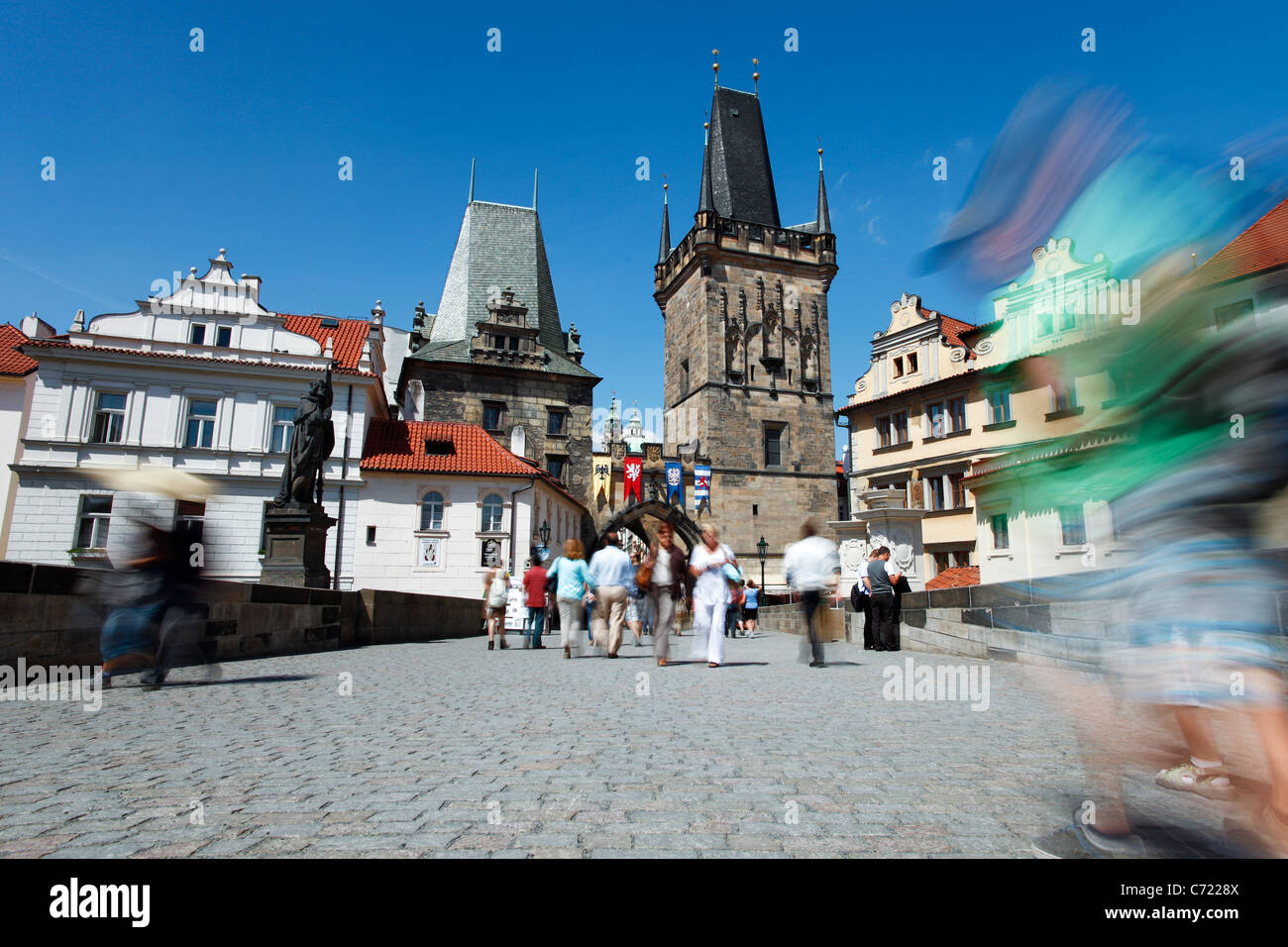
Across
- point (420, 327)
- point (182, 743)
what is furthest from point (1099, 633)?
point (420, 327)

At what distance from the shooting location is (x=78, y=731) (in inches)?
162

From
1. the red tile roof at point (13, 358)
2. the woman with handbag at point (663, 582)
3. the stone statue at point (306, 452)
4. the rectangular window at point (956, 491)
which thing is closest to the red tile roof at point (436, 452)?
the red tile roof at point (13, 358)

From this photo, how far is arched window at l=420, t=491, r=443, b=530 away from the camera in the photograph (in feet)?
83.8

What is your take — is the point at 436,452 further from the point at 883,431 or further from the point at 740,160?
the point at 740,160

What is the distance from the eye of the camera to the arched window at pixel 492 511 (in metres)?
26.0

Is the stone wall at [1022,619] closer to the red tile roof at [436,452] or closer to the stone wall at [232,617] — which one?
the stone wall at [232,617]

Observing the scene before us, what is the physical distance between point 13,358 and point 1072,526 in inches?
1349

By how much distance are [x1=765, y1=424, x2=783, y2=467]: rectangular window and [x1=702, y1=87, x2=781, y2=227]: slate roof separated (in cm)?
1199

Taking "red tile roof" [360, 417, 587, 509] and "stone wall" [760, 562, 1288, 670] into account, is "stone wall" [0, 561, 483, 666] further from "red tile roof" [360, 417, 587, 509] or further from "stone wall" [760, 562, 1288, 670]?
"red tile roof" [360, 417, 587, 509]

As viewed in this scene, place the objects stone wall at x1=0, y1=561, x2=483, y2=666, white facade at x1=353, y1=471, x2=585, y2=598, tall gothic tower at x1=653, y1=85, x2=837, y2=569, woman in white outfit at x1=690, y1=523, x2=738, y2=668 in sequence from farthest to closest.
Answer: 1. tall gothic tower at x1=653, y1=85, x2=837, y2=569
2. white facade at x1=353, y1=471, x2=585, y2=598
3. woman in white outfit at x1=690, y1=523, x2=738, y2=668
4. stone wall at x1=0, y1=561, x2=483, y2=666

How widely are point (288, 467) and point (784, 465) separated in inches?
1153

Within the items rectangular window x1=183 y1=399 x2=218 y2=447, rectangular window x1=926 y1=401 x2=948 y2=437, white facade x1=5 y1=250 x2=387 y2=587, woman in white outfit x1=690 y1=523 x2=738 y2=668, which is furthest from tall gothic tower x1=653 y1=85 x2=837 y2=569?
woman in white outfit x1=690 y1=523 x2=738 y2=668

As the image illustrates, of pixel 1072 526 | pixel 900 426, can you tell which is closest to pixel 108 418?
pixel 900 426

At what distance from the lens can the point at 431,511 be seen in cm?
2564
